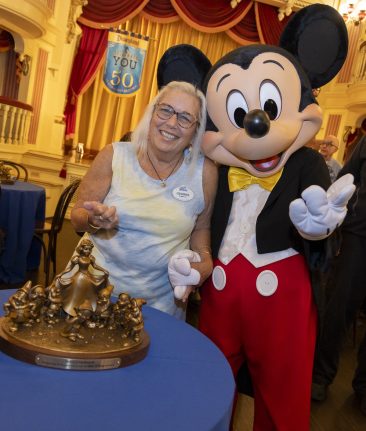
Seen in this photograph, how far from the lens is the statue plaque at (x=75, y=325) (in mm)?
926

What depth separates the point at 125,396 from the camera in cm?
87

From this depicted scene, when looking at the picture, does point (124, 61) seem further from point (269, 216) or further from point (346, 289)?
point (269, 216)

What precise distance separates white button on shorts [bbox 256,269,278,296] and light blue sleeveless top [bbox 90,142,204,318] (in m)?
0.28

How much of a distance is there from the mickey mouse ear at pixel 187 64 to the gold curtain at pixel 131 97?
20.5 feet

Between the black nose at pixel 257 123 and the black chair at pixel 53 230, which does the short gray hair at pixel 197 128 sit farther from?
the black chair at pixel 53 230

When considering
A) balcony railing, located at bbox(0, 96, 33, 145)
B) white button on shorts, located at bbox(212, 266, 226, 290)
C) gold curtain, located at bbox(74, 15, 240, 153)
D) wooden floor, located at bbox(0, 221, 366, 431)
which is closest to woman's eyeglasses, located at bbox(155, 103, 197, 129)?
white button on shorts, located at bbox(212, 266, 226, 290)

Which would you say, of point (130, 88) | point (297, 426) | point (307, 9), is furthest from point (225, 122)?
point (130, 88)

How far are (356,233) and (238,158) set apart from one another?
1038mm

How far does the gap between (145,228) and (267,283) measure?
42 centimetres

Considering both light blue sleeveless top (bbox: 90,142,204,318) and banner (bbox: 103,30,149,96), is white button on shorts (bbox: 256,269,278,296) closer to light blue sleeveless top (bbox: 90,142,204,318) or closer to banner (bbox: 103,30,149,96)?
light blue sleeveless top (bbox: 90,142,204,318)

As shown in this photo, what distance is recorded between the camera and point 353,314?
2.40m

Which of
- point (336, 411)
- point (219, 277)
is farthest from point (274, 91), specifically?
point (336, 411)

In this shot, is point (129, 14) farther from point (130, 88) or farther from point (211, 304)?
point (211, 304)

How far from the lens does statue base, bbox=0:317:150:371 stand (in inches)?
36.2
